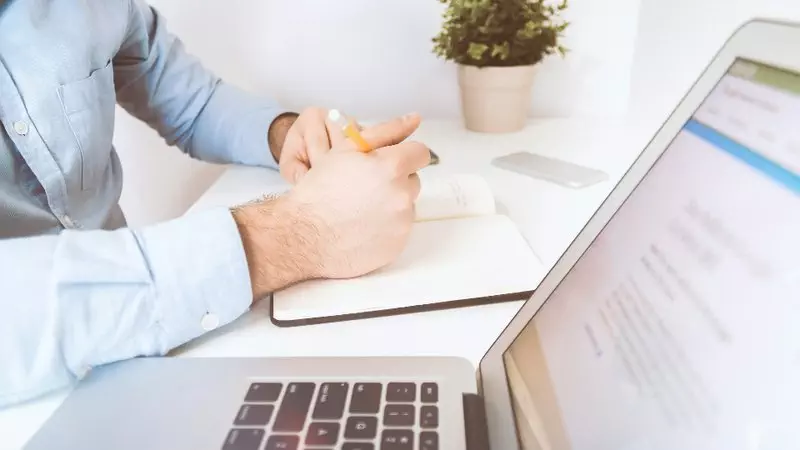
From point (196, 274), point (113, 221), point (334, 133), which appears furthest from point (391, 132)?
point (113, 221)

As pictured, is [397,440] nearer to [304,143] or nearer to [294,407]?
[294,407]

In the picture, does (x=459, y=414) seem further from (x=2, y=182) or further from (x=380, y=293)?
(x=2, y=182)

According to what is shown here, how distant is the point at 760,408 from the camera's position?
198mm

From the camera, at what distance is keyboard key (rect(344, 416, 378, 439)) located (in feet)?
1.08

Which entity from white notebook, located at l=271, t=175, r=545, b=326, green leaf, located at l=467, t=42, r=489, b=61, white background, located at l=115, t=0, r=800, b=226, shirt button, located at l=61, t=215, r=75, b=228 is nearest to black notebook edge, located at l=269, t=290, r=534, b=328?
white notebook, located at l=271, t=175, r=545, b=326

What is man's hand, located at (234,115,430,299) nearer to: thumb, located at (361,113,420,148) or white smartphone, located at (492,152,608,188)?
thumb, located at (361,113,420,148)

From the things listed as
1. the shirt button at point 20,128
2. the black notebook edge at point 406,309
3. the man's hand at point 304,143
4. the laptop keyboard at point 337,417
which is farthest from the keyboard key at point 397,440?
the shirt button at point 20,128

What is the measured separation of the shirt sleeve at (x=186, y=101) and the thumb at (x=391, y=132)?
0.28m

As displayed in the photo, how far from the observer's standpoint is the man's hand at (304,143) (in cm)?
71

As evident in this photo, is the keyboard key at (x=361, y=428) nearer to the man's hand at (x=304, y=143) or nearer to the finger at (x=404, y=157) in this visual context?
the finger at (x=404, y=157)

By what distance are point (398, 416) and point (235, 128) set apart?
2.02 feet

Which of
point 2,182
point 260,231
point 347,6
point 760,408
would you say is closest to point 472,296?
point 260,231

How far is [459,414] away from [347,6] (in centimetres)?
86

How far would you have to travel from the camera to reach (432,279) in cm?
51
